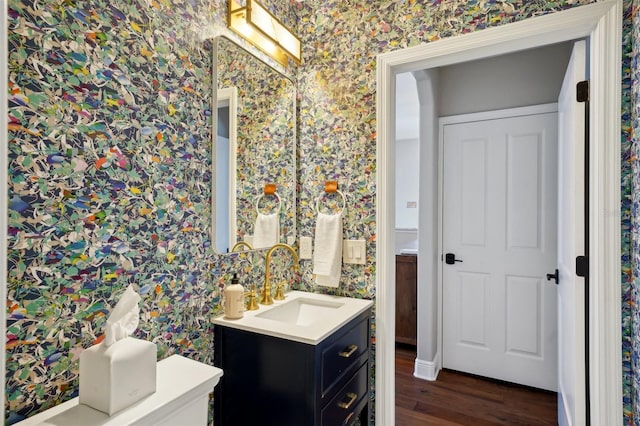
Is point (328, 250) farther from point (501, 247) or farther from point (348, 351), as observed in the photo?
point (501, 247)

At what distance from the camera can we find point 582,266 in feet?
5.03

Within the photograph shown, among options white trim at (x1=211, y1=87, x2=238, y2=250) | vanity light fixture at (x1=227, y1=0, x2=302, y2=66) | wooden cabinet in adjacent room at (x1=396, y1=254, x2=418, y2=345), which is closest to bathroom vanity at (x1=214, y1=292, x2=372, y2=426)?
white trim at (x1=211, y1=87, x2=238, y2=250)

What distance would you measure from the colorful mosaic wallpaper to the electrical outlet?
11.8 inches

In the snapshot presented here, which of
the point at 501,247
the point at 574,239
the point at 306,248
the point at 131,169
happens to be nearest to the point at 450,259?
the point at 501,247

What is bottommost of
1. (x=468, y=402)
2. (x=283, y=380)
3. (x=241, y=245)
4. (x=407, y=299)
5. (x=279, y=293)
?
(x=468, y=402)

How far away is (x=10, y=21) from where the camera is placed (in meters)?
0.87

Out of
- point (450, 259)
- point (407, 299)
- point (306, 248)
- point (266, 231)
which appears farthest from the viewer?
point (407, 299)

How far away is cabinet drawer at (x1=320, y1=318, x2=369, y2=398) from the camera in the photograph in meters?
1.36

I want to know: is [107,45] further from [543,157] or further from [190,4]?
[543,157]

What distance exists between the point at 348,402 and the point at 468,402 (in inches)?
55.9

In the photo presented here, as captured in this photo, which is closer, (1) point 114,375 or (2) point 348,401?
(1) point 114,375

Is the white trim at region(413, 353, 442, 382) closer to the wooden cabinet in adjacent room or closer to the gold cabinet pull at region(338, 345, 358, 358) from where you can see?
the wooden cabinet in adjacent room

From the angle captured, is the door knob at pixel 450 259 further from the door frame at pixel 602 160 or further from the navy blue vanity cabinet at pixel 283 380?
the navy blue vanity cabinet at pixel 283 380

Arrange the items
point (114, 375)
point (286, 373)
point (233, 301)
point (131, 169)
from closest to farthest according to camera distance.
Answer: point (114, 375) < point (131, 169) < point (286, 373) < point (233, 301)
